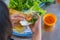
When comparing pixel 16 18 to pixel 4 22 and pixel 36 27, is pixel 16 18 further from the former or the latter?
pixel 4 22

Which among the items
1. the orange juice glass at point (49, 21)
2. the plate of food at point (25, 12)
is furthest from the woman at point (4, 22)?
the orange juice glass at point (49, 21)

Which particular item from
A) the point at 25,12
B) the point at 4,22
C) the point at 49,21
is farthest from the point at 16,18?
the point at 4,22

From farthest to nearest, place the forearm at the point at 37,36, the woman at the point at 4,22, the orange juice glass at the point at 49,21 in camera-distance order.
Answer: the orange juice glass at the point at 49,21, the forearm at the point at 37,36, the woman at the point at 4,22

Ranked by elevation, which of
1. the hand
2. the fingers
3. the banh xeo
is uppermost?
the banh xeo

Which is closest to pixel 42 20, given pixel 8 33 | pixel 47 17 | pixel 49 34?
pixel 47 17

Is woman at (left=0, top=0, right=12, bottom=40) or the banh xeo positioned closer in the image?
woman at (left=0, top=0, right=12, bottom=40)

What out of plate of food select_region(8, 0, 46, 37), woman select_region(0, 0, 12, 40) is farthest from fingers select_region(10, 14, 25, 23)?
woman select_region(0, 0, 12, 40)

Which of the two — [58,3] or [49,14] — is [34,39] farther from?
[58,3]

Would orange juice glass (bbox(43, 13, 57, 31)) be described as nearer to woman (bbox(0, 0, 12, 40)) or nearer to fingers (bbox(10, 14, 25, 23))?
fingers (bbox(10, 14, 25, 23))

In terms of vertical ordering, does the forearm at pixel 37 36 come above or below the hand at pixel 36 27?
below

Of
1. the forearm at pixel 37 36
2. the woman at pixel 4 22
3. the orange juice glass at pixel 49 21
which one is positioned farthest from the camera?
the orange juice glass at pixel 49 21

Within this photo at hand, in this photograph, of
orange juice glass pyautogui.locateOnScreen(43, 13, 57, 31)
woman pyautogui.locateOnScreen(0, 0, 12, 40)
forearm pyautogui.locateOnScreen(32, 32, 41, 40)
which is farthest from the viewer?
orange juice glass pyautogui.locateOnScreen(43, 13, 57, 31)

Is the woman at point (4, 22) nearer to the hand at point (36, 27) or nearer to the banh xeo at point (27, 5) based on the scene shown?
the hand at point (36, 27)

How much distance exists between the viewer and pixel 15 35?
138cm
